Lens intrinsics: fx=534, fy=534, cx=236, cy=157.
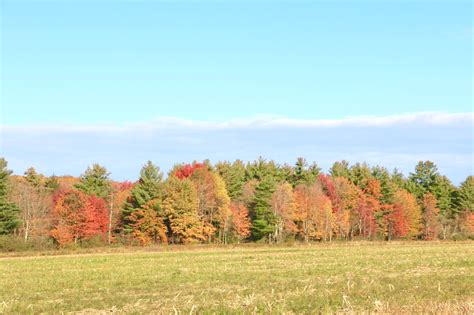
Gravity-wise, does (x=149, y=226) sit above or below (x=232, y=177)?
below

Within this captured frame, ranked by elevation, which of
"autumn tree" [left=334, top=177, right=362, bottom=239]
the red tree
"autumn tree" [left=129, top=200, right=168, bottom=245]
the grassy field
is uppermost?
the red tree

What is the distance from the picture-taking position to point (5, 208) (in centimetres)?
6869

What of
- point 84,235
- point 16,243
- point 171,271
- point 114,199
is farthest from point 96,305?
point 114,199

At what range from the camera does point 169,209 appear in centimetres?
7856

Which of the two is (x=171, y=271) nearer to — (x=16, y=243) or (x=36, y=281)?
(x=36, y=281)

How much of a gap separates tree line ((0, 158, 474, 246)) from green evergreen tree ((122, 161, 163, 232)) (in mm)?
152

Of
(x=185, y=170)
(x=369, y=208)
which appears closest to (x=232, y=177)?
(x=185, y=170)

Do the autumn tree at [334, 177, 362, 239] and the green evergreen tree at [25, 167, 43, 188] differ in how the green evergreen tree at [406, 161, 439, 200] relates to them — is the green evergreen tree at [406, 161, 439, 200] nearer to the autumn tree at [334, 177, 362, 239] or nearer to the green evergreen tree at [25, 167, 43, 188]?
the autumn tree at [334, 177, 362, 239]

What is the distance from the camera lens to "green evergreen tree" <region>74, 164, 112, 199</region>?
85338 mm

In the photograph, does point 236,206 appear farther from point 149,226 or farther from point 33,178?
point 33,178

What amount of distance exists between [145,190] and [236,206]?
16.9 metres

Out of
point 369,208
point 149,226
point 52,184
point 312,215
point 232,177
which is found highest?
point 232,177

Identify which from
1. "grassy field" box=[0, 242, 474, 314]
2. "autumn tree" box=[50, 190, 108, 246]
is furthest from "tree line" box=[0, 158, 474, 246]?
"grassy field" box=[0, 242, 474, 314]

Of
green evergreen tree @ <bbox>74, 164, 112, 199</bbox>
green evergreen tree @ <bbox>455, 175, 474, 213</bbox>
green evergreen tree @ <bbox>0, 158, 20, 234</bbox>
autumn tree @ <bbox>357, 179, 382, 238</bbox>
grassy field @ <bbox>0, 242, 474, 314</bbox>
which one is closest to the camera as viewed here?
grassy field @ <bbox>0, 242, 474, 314</bbox>
